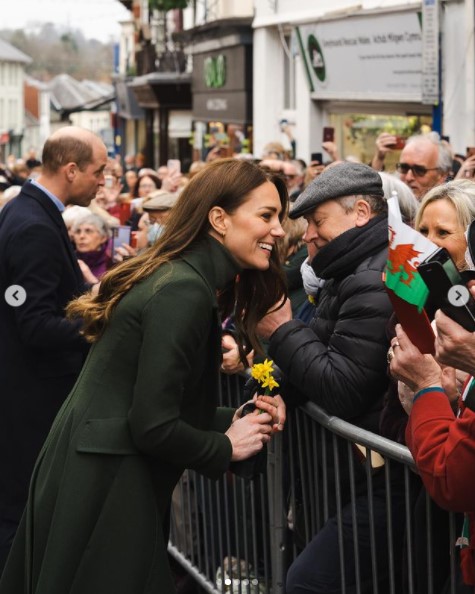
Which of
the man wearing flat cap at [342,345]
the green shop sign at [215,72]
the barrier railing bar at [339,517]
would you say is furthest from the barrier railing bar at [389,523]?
the green shop sign at [215,72]

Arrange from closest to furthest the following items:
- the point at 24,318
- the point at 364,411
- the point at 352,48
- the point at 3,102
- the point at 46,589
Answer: the point at 46,589
the point at 364,411
the point at 24,318
the point at 352,48
the point at 3,102

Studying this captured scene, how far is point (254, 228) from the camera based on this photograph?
3.93 metres

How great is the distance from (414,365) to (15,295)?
2.55m

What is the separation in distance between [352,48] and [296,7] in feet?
9.41

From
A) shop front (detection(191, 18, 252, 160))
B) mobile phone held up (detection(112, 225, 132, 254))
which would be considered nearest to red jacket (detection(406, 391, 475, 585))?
mobile phone held up (detection(112, 225, 132, 254))

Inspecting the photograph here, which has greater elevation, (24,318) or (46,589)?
(24,318)

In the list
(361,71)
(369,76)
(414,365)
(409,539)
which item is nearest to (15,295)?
(409,539)

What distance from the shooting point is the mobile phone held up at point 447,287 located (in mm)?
2908

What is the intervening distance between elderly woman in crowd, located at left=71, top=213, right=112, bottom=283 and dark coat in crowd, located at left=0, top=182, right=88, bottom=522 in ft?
10.5

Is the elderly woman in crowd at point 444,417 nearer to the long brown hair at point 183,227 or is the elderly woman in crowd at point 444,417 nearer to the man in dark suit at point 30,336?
the long brown hair at point 183,227

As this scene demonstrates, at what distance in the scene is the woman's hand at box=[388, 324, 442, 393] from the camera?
11.4 feet

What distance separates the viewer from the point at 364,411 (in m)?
4.48

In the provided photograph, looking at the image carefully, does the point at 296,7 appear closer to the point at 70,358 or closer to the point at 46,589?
the point at 70,358

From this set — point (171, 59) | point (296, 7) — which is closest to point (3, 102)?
point (171, 59)
